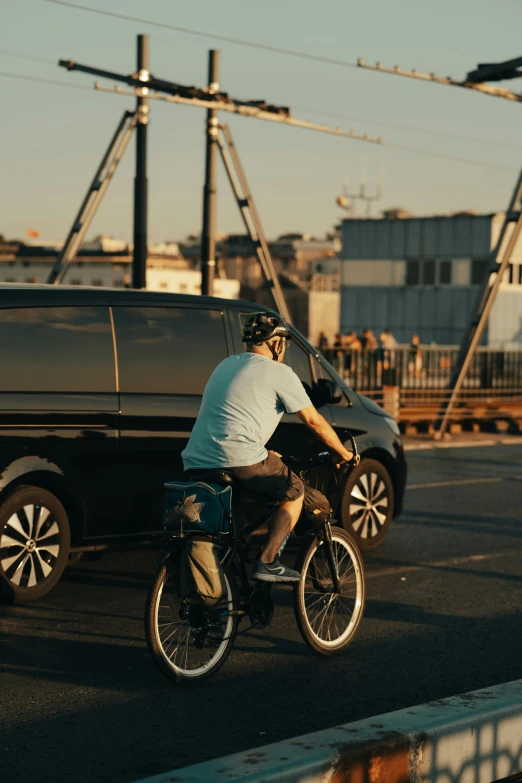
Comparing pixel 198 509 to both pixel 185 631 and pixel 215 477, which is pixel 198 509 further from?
pixel 185 631

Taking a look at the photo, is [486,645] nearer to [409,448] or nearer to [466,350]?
[409,448]

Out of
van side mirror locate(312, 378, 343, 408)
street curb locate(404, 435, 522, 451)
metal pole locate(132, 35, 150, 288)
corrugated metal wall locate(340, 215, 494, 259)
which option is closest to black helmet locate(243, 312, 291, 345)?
van side mirror locate(312, 378, 343, 408)

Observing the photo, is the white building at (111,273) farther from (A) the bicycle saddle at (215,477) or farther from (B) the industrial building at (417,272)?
(A) the bicycle saddle at (215,477)

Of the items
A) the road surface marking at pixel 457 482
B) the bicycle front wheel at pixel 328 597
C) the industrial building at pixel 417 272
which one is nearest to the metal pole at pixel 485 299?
the road surface marking at pixel 457 482

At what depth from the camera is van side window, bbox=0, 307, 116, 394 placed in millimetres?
7730

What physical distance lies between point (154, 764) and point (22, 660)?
1851mm

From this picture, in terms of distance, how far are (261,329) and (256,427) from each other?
1.62 ft

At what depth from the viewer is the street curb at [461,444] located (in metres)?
20.5

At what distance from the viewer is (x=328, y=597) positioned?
262 inches

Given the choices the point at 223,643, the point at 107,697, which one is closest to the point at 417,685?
the point at 223,643

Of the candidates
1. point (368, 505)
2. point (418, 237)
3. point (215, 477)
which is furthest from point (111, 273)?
point (215, 477)

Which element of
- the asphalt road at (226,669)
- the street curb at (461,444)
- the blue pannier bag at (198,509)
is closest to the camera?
the asphalt road at (226,669)

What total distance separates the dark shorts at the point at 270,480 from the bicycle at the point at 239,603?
0.08 meters

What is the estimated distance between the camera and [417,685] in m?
6.04
